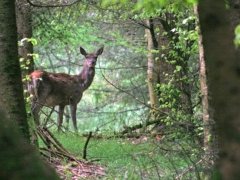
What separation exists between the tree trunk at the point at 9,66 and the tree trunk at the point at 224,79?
330 centimetres

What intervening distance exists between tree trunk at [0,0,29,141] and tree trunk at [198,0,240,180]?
3.30 metres

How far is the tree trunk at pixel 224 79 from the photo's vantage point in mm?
1420

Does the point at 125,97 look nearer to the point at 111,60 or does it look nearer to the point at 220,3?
the point at 111,60

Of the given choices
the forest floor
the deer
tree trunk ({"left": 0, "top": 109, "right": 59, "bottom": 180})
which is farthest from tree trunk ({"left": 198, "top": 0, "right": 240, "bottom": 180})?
the deer

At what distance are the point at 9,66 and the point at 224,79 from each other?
344 centimetres

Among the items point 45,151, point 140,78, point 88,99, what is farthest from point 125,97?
point 45,151

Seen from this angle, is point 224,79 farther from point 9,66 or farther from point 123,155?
point 123,155

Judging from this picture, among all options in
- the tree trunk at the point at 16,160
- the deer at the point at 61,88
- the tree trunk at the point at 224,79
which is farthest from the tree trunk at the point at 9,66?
the deer at the point at 61,88

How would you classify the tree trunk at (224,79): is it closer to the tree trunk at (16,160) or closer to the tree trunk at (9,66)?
the tree trunk at (16,160)

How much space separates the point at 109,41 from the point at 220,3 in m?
15.7

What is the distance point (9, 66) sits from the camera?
183 inches

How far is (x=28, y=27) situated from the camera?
12.7 m

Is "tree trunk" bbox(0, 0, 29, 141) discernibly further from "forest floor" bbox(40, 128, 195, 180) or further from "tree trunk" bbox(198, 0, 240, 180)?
"tree trunk" bbox(198, 0, 240, 180)

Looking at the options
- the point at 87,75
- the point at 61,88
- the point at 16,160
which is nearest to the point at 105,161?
the point at 16,160
